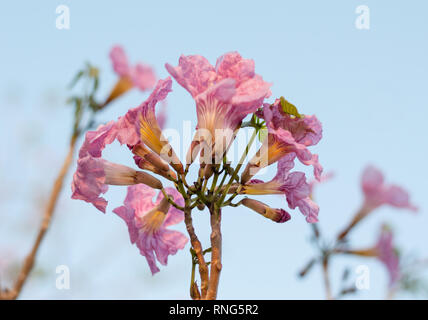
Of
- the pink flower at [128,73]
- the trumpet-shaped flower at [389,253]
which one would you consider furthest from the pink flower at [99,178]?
the pink flower at [128,73]

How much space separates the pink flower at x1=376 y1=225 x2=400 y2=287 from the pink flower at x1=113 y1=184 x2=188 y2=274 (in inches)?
119

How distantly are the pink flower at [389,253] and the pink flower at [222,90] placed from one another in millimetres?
3321

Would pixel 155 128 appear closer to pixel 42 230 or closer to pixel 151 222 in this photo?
pixel 151 222

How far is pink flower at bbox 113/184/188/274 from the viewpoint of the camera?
240 centimetres

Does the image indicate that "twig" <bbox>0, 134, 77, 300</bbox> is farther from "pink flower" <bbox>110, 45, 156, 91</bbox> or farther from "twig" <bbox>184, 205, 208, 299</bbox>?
"twig" <bbox>184, 205, 208, 299</bbox>

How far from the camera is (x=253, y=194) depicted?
225cm

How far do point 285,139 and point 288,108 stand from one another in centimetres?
12

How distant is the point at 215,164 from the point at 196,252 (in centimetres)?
35

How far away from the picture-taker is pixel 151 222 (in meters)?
2.48

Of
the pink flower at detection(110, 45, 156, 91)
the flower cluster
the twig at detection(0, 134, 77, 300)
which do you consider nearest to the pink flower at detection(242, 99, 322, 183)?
the flower cluster

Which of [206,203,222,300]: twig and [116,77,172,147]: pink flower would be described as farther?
[116,77,172,147]: pink flower

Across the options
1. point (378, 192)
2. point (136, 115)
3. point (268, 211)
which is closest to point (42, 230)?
point (136, 115)

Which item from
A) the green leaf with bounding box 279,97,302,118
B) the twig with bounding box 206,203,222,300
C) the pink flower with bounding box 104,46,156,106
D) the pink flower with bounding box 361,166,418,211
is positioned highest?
the pink flower with bounding box 104,46,156,106
